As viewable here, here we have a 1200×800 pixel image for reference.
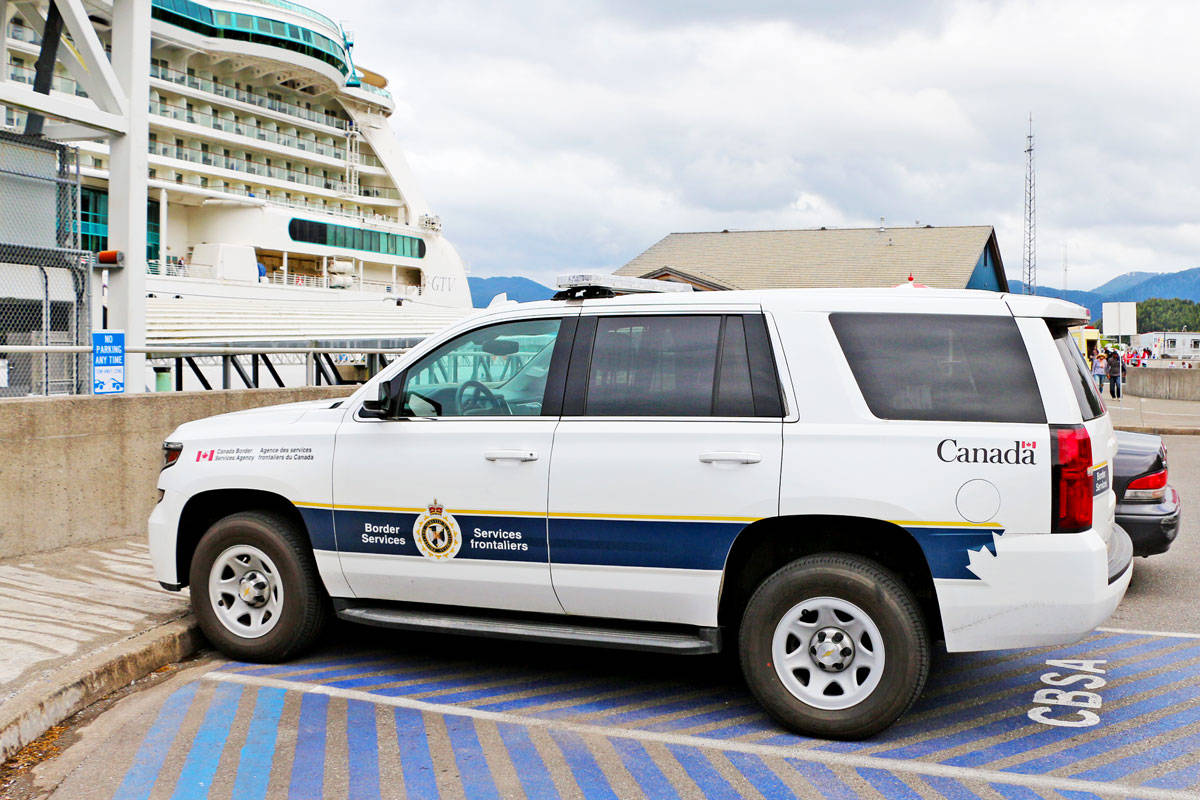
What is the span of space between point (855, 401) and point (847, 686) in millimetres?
1226

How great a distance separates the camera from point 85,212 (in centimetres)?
4634

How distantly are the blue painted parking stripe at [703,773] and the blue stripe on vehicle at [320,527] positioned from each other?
2034 mm

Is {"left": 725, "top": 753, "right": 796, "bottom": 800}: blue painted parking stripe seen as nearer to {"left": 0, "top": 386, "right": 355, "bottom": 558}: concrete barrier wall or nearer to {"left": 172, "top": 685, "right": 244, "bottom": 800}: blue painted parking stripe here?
{"left": 172, "top": 685, "right": 244, "bottom": 800}: blue painted parking stripe

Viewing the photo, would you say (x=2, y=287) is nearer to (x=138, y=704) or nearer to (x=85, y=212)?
(x=138, y=704)

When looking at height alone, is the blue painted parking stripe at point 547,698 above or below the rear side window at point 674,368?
below

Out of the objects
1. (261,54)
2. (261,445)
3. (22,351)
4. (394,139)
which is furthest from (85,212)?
(261,445)

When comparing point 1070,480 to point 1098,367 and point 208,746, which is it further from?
point 1098,367

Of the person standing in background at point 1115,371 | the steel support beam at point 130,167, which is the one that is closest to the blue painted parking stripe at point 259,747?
the steel support beam at point 130,167

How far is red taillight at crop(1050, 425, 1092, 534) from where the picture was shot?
4.30 meters

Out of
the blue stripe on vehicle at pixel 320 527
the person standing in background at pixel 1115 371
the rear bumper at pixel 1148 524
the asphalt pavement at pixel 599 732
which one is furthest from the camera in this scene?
the person standing in background at pixel 1115 371

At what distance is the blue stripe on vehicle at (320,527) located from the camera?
5.38 metres

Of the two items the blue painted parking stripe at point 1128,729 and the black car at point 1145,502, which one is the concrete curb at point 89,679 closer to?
the blue painted parking stripe at point 1128,729

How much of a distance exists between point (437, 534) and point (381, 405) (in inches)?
28.5

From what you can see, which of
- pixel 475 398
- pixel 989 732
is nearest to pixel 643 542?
pixel 475 398
